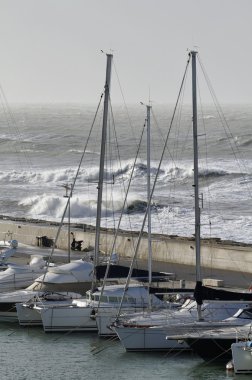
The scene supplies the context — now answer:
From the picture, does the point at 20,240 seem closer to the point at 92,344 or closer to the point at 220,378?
the point at 92,344

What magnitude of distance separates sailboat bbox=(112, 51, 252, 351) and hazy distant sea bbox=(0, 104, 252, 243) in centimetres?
310

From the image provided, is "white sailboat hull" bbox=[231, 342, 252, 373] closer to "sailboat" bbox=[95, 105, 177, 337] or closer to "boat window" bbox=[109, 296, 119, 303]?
"sailboat" bbox=[95, 105, 177, 337]

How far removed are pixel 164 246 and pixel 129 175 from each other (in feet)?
134

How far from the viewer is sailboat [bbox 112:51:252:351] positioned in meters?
32.0

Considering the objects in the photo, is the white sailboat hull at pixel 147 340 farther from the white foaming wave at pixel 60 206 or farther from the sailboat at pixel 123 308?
the white foaming wave at pixel 60 206

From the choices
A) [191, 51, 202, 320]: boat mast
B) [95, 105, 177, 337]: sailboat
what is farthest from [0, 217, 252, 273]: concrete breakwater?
[191, 51, 202, 320]: boat mast

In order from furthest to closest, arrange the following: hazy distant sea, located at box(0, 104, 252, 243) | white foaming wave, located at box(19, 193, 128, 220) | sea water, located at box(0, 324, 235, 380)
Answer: white foaming wave, located at box(19, 193, 128, 220) < hazy distant sea, located at box(0, 104, 252, 243) < sea water, located at box(0, 324, 235, 380)

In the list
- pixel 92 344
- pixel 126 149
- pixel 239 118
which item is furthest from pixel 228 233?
pixel 239 118

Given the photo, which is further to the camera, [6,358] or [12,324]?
[12,324]

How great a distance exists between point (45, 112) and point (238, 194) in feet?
326

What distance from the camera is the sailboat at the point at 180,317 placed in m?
32.0

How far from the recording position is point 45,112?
171m

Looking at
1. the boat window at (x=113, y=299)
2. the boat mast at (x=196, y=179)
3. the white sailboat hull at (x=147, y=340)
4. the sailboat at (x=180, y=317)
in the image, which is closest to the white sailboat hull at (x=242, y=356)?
the sailboat at (x=180, y=317)

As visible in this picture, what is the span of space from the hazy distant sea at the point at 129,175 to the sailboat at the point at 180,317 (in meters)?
3.10
